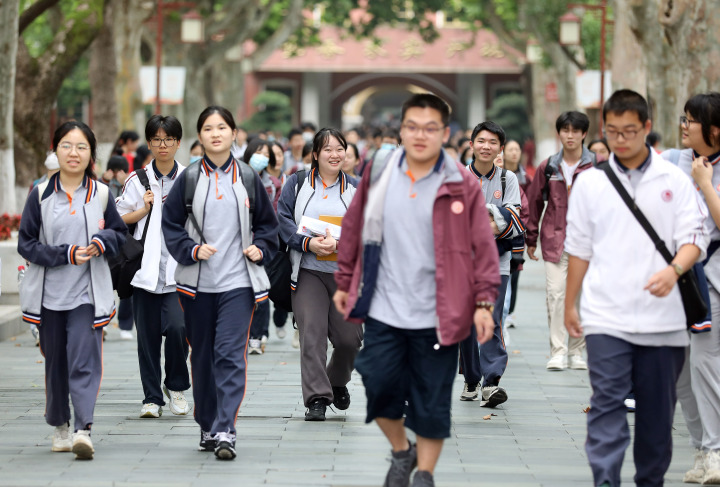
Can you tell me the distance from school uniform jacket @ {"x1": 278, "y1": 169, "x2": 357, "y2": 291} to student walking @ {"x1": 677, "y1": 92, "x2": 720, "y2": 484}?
8.65 ft

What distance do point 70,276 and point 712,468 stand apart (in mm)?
3583

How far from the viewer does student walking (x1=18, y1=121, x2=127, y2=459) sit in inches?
278

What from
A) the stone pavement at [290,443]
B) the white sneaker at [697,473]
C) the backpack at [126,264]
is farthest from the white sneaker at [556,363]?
the white sneaker at [697,473]

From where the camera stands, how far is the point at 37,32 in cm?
4350

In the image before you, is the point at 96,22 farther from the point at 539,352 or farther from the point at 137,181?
the point at 137,181

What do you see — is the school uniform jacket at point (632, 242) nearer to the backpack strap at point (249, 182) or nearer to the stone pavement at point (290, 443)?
the stone pavement at point (290, 443)

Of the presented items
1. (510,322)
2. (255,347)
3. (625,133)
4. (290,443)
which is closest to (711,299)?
(625,133)

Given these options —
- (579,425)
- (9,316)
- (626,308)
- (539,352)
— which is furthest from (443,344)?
(9,316)

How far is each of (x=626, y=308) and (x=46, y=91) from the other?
13.7 meters

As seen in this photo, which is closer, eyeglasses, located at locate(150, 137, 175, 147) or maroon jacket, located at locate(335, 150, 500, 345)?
maroon jacket, located at locate(335, 150, 500, 345)

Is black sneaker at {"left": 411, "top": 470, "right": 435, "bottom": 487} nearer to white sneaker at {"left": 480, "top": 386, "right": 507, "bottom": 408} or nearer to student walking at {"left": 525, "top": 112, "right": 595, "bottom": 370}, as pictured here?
white sneaker at {"left": 480, "top": 386, "right": 507, "bottom": 408}

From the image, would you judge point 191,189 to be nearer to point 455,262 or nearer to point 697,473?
point 455,262

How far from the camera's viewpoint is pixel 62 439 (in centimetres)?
735

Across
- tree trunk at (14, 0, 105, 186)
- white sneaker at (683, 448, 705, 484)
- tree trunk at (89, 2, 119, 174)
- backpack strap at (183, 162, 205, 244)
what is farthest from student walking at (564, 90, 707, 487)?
tree trunk at (89, 2, 119, 174)
